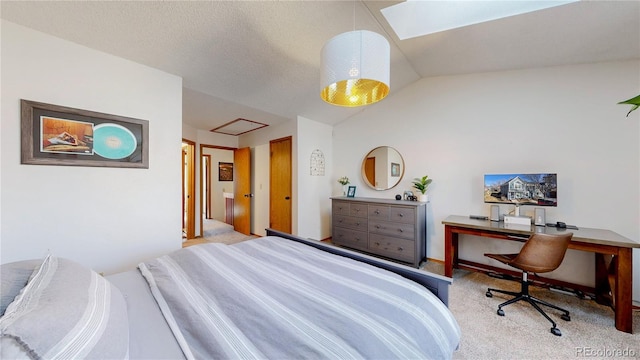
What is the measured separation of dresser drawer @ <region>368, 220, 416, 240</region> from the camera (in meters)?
2.99

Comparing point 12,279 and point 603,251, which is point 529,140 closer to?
point 603,251

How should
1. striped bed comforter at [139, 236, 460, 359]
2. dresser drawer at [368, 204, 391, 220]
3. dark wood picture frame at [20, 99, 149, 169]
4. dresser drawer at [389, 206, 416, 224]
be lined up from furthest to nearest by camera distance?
dresser drawer at [368, 204, 391, 220] → dresser drawer at [389, 206, 416, 224] → dark wood picture frame at [20, 99, 149, 169] → striped bed comforter at [139, 236, 460, 359]

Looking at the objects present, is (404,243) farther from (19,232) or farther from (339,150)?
(19,232)

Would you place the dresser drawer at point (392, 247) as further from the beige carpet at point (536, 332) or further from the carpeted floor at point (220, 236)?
the carpeted floor at point (220, 236)

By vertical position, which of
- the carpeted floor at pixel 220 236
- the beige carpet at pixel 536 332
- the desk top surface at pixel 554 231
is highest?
the desk top surface at pixel 554 231

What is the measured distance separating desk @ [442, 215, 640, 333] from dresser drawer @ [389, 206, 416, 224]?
427 millimetres

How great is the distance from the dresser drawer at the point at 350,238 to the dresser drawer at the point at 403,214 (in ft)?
1.86

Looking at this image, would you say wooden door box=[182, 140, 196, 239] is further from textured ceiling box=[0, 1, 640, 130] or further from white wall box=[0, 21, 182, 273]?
white wall box=[0, 21, 182, 273]

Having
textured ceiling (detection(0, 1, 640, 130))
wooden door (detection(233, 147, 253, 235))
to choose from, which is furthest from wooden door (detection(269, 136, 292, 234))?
textured ceiling (detection(0, 1, 640, 130))

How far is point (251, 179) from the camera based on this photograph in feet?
15.8

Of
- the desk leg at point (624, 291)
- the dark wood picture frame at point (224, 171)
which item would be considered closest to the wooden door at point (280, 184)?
the dark wood picture frame at point (224, 171)

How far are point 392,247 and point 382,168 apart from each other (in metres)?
1.32

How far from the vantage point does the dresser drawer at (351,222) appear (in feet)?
11.3

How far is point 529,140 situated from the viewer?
8.66 ft
